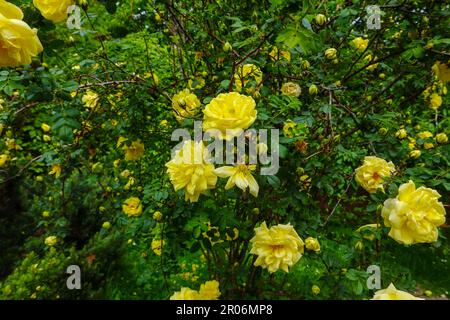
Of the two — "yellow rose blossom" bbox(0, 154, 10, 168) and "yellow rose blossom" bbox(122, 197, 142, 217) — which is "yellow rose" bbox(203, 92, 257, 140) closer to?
"yellow rose blossom" bbox(122, 197, 142, 217)

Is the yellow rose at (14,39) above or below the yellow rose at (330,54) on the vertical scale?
above

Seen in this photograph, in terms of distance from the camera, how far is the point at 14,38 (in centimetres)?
77

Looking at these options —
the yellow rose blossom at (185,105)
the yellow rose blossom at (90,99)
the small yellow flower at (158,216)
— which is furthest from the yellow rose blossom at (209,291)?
the yellow rose blossom at (90,99)

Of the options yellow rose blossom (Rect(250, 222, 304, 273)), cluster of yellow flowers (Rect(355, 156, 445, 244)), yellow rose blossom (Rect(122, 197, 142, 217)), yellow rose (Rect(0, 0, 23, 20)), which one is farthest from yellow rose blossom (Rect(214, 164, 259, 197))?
yellow rose blossom (Rect(122, 197, 142, 217))

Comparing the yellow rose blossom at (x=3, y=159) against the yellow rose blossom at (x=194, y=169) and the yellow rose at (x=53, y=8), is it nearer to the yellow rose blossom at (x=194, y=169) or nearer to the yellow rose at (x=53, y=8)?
the yellow rose at (x=53, y=8)

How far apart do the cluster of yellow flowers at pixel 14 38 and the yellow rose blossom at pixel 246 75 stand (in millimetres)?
775

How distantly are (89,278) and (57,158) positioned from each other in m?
1.21

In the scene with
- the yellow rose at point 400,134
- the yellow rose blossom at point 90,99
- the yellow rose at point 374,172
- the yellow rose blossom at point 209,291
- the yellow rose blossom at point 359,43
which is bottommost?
the yellow rose blossom at point 209,291

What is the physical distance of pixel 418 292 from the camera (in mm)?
3297

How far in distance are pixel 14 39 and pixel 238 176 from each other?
2.04 feet

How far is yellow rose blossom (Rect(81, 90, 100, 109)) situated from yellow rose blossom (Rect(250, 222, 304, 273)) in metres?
1.06

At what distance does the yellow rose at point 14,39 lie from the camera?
30.2 inches
